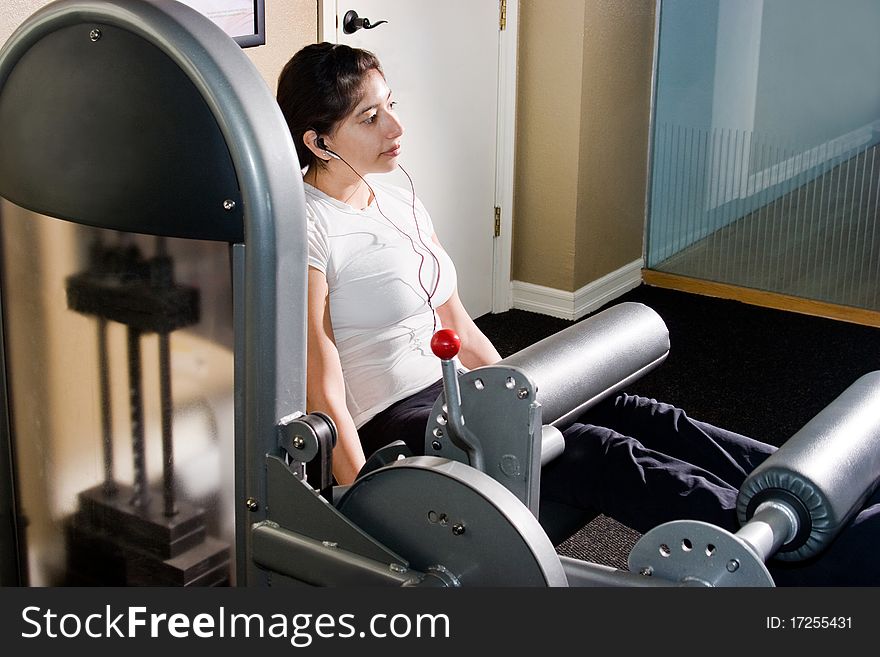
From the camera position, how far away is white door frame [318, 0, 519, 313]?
12.3ft

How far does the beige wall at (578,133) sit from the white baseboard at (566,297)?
0.03 m

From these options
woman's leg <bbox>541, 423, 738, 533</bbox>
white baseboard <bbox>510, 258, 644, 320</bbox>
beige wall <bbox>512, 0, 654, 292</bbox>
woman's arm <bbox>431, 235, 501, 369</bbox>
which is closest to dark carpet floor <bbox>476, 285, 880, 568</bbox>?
white baseboard <bbox>510, 258, 644, 320</bbox>

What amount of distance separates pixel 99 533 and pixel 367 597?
0.45 metres

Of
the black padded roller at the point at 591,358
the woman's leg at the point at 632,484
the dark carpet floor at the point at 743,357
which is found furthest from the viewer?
the dark carpet floor at the point at 743,357

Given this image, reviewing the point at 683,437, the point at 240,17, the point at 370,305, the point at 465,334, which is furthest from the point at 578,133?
the point at 683,437

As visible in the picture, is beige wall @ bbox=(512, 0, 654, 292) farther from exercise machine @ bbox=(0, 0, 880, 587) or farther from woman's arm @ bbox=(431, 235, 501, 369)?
exercise machine @ bbox=(0, 0, 880, 587)

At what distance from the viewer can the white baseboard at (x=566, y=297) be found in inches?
158

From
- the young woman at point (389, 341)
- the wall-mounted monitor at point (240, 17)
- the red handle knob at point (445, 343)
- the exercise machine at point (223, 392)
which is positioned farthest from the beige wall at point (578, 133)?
the red handle knob at point (445, 343)

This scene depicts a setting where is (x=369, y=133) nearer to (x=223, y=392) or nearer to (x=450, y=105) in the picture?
(x=223, y=392)

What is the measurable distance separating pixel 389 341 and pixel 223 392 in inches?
24.8

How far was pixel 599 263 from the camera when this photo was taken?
4125mm

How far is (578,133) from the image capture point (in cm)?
381

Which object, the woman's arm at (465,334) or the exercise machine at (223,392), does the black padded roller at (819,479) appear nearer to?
the exercise machine at (223,392)

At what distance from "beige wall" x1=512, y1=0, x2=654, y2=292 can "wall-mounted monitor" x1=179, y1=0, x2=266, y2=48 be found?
131 centimetres
